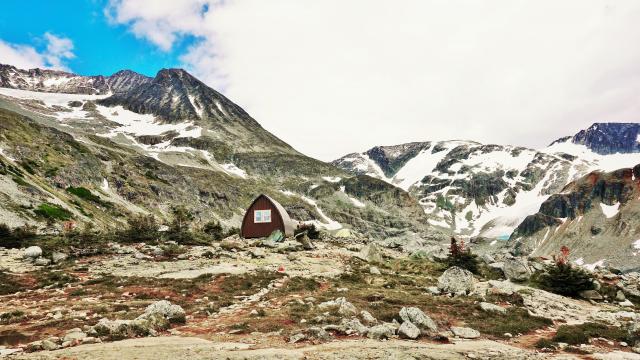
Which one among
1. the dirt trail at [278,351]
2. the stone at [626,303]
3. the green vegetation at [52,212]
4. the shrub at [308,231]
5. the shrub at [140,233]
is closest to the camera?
the dirt trail at [278,351]

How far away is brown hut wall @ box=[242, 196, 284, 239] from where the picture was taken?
59.3 metres

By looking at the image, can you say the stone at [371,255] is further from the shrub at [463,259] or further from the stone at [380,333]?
the stone at [380,333]

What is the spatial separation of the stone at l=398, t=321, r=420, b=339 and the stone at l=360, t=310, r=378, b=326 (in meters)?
1.79

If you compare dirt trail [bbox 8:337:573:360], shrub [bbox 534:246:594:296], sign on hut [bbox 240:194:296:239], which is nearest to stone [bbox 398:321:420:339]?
dirt trail [bbox 8:337:573:360]

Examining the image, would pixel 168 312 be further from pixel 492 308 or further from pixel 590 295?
pixel 590 295

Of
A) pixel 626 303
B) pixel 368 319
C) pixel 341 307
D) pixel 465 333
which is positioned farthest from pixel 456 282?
pixel 626 303

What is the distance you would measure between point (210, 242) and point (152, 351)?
3372cm

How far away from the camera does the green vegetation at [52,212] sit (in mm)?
67738

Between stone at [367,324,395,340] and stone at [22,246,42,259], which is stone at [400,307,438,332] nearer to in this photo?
stone at [367,324,395,340]

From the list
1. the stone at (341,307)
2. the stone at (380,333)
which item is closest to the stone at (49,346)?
the stone at (380,333)

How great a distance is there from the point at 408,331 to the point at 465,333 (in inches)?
98.2

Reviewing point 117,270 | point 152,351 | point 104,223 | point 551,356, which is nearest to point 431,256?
point 117,270

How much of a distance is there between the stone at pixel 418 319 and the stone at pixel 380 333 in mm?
1337

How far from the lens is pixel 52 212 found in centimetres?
7006
